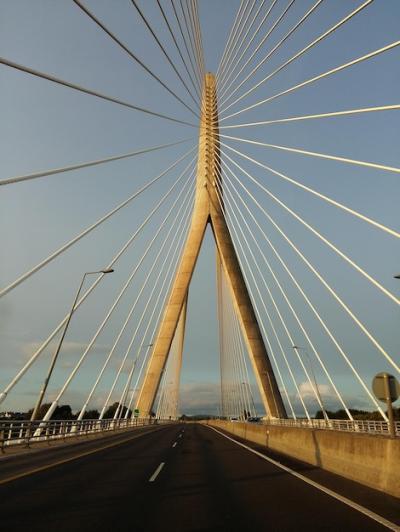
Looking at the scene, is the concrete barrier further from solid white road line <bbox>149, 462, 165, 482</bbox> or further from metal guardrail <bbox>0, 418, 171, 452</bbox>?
metal guardrail <bbox>0, 418, 171, 452</bbox>

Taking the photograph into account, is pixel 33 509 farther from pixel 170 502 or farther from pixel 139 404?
pixel 139 404

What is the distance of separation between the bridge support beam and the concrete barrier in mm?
18468

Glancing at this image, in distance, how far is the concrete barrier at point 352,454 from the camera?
848 centimetres

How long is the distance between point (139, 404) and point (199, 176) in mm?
16953

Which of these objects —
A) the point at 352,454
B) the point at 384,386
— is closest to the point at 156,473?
the point at 352,454

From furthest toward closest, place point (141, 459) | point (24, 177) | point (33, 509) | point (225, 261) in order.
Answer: point (225, 261) → point (141, 459) → point (24, 177) → point (33, 509)

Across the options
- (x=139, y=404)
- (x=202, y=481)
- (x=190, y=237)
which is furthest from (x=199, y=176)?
(x=202, y=481)

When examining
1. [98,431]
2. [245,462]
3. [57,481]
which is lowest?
[57,481]

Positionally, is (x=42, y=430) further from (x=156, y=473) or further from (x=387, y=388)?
(x=387, y=388)

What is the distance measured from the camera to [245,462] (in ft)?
45.2

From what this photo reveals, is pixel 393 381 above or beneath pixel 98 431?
beneath

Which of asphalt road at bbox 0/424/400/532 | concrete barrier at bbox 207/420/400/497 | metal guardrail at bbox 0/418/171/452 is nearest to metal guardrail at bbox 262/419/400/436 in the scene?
metal guardrail at bbox 0/418/171/452

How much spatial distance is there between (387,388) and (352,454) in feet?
6.33

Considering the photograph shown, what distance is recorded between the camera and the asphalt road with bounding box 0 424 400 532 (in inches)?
247
